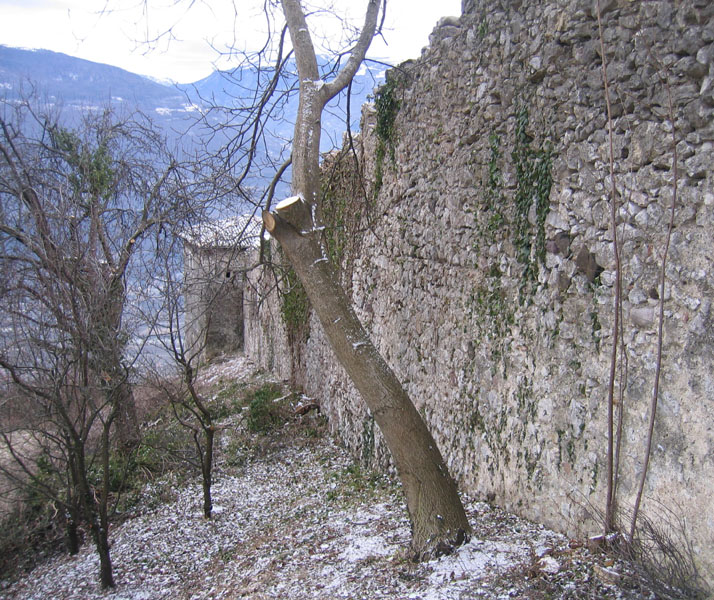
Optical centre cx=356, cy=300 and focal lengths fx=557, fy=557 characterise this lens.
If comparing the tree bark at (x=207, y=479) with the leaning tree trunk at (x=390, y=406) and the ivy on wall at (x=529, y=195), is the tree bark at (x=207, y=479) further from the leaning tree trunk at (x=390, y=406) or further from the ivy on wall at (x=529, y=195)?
the ivy on wall at (x=529, y=195)

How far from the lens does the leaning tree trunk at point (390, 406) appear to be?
3.46 metres

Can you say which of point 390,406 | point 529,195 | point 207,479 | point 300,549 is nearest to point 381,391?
point 390,406

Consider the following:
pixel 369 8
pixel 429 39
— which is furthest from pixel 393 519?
pixel 369 8

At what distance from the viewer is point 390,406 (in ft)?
11.6

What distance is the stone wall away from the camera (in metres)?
2.57

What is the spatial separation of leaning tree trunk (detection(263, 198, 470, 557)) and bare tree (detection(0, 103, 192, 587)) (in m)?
1.94

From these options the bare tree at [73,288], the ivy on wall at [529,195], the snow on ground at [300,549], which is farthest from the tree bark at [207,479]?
the ivy on wall at [529,195]

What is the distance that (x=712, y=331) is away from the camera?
2.47 metres

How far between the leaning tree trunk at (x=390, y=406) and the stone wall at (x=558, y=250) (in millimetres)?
592

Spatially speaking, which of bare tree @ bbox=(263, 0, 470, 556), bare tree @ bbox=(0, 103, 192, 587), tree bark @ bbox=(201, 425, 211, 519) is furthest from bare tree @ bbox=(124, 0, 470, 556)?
tree bark @ bbox=(201, 425, 211, 519)

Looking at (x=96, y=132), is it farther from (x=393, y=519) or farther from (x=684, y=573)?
(x=684, y=573)

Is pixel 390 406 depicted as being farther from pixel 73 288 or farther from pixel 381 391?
pixel 73 288

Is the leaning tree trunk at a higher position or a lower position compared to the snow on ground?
higher

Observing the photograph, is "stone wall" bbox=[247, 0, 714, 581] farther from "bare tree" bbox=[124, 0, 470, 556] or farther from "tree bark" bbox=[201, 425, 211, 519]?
"tree bark" bbox=[201, 425, 211, 519]
